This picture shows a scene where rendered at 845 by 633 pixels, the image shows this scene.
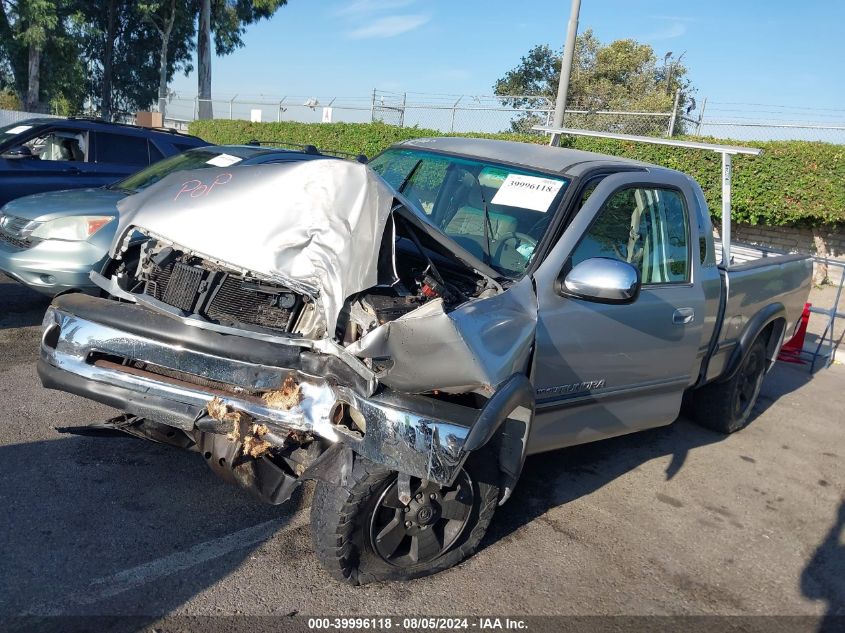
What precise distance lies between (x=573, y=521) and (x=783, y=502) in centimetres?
163

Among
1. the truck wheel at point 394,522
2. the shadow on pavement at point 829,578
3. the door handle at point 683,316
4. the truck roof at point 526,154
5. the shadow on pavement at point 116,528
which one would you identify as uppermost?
the truck roof at point 526,154

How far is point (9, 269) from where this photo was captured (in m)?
5.80

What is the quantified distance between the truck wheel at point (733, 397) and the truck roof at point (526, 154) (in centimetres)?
197

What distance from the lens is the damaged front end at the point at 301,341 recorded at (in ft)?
9.41

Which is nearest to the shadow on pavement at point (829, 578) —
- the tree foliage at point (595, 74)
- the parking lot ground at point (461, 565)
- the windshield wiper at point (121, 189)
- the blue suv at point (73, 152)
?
the parking lot ground at point (461, 565)

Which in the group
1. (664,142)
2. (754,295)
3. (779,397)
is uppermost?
(664,142)

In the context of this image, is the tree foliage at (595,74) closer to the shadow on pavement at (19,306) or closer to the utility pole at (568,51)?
the utility pole at (568,51)

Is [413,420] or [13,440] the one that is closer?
[413,420]

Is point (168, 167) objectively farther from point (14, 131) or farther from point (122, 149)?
point (14, 131)

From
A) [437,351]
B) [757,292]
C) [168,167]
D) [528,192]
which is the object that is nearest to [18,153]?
[168,167]

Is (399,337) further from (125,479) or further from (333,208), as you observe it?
(125,479)

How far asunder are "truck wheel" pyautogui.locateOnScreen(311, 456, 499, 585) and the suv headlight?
3749 mm

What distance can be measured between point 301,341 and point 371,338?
14.3 inches

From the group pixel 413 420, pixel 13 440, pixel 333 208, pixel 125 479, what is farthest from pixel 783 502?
pixel 13 440
